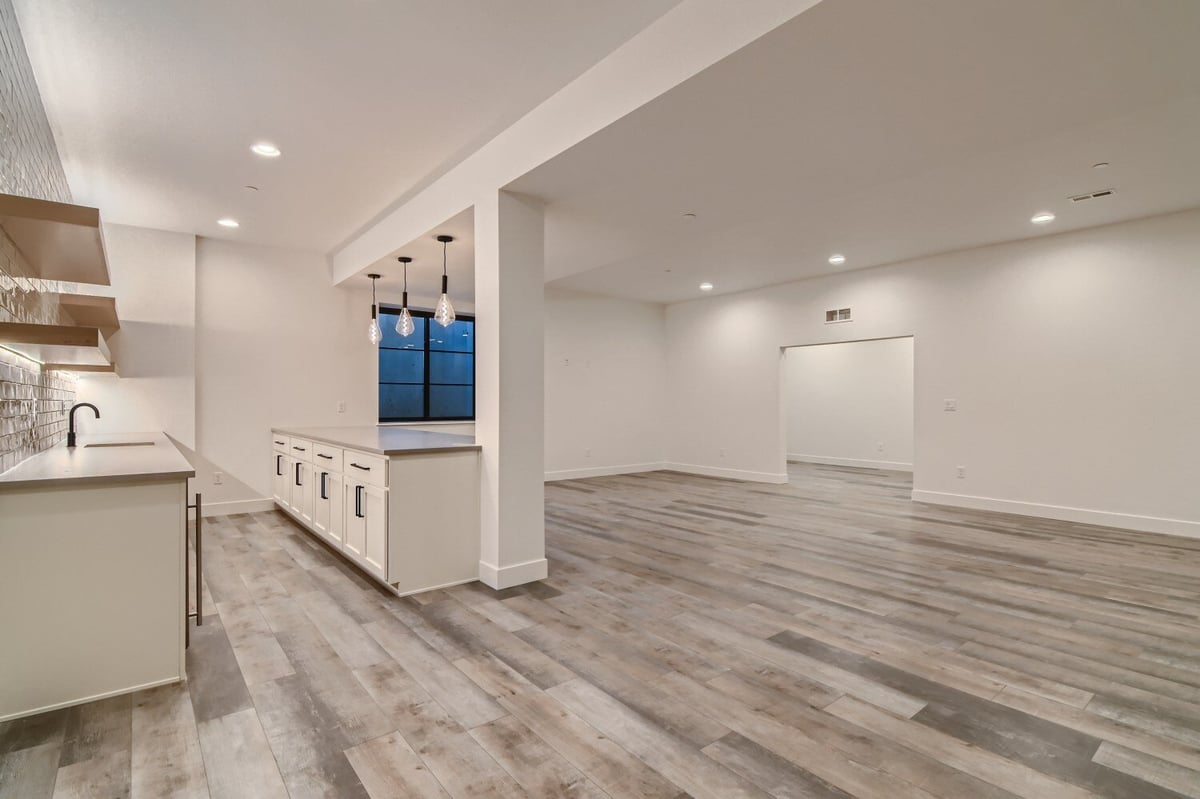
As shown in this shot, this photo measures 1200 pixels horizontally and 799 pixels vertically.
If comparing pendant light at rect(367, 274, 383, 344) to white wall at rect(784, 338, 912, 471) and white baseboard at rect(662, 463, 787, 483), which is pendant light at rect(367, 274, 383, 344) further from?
white wall at rect(784, 338, 912, 471)

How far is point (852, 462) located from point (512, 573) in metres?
7.94

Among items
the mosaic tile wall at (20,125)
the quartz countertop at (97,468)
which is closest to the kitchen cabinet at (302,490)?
the quartz countertop at (97,468)

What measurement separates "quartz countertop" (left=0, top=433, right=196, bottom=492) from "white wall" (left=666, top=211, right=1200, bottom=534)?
664cm

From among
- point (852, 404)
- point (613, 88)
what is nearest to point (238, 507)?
point (613, 88)

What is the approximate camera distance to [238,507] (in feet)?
Answer: 18.5

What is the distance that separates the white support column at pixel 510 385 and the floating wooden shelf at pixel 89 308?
98.9 inches

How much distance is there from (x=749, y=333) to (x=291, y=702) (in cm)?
719

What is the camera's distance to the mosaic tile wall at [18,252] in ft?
7.45

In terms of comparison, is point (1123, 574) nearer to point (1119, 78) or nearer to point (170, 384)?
point (1119, 78)

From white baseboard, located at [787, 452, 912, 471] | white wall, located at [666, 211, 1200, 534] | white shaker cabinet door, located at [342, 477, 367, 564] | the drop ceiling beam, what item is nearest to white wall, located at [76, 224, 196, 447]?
white shaker cabinet door, located at [342, 477, 367, 564]

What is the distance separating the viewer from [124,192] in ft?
14.0

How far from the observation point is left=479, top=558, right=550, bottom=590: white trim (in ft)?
11.3

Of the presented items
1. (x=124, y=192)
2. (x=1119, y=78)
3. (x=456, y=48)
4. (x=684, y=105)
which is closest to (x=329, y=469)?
(x=124, y=192)

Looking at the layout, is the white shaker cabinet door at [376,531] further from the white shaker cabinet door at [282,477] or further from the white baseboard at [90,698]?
the white shaker cabinet door at [282,477]
